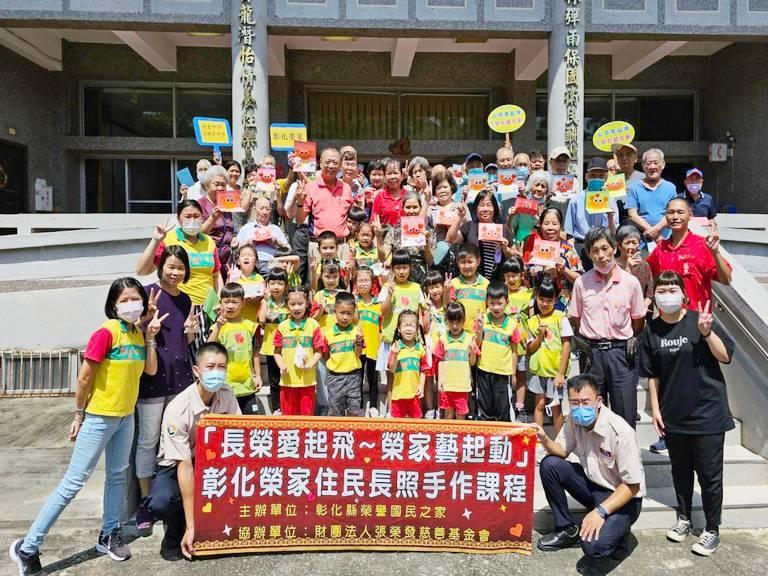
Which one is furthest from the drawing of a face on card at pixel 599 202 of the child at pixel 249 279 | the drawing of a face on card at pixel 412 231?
the child at pixel 249 279

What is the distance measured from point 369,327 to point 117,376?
215cm

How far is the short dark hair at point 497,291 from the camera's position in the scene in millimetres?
4988

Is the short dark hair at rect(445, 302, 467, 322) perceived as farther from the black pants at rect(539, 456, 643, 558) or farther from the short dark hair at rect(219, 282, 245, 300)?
the short dark hair at rect(219, 282, 245, 300)

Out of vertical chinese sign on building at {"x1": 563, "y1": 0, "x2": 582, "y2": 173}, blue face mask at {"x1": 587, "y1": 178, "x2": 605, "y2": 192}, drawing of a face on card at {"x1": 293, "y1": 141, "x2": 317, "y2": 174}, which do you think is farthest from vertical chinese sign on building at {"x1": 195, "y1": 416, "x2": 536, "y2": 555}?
vertical chinese sign on building at {"x1": 563, "y1": 0, "x2": 582, "y2": 173}

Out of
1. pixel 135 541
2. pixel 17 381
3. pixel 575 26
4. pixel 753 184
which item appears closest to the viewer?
pixel 135 541

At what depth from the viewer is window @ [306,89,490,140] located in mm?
15586

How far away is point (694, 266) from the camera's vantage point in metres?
4.77

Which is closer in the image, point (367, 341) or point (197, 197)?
point (367, 341)

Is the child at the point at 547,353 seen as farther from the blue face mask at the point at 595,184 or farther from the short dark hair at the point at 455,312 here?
the blue face mask at the point at 595,184

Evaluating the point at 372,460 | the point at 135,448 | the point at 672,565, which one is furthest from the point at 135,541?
the point at 672,565

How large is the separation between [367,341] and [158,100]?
1268 centimetres

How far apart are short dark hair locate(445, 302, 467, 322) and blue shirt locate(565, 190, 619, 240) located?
6.33ft

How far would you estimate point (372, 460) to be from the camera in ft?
13.2

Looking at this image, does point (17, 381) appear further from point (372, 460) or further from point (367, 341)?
point (372, 460)
